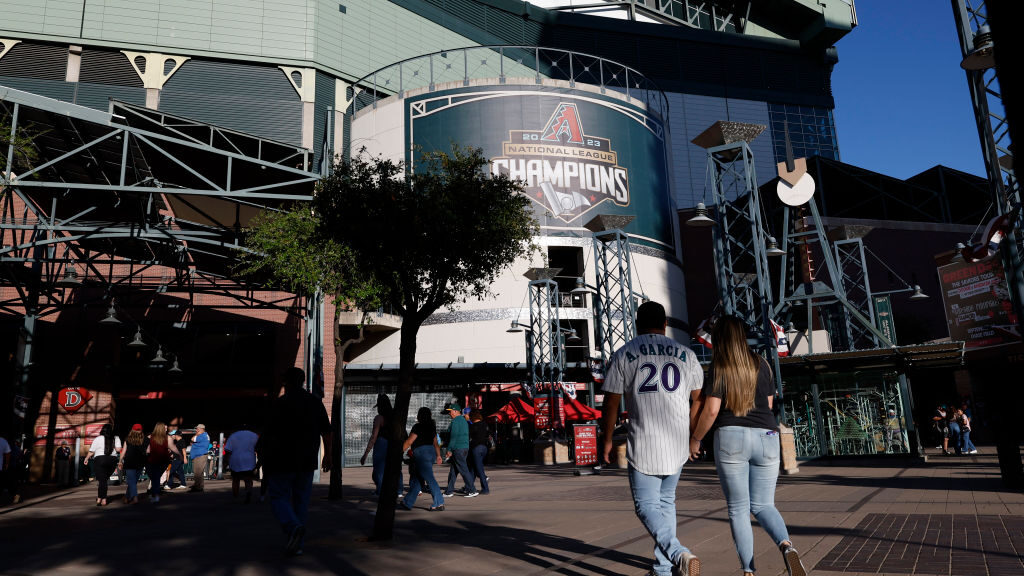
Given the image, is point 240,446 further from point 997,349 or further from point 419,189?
point 997,349

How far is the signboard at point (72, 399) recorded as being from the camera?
2655 cm

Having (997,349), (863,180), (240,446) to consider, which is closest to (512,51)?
(863,180)

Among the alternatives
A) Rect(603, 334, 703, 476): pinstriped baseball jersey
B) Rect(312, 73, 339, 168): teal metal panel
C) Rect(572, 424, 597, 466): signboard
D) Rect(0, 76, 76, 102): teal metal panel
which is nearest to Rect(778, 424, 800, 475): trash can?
Rect(572, 424, 597, 466): signboard

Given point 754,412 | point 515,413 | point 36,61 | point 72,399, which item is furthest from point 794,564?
point 36,61

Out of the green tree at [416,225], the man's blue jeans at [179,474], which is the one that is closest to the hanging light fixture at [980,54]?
the green tree at [416,225]

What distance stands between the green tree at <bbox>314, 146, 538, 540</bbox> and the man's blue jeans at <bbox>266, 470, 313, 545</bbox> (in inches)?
72.8

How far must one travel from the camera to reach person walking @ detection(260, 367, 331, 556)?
271 inches

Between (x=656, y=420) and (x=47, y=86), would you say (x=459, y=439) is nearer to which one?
(x=656, y=420)

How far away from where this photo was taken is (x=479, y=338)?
3822 cm

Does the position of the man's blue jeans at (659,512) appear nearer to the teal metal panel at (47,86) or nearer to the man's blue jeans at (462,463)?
the man's blue jeans at (462,463)

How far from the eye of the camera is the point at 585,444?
2195cm

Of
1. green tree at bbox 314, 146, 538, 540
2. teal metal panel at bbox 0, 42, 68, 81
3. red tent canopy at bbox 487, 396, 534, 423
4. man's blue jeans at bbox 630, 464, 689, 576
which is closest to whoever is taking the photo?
man's blue jeans at bbox 630, 464, 689, 576

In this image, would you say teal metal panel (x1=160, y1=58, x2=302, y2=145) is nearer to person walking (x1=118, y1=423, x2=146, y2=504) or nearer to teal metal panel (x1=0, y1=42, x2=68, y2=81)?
teal metal panel (x1=0, y1=42, x2=68, y2=81)

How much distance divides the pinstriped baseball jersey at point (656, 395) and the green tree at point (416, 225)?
14.0 feet
